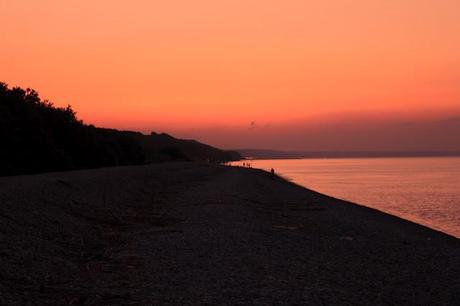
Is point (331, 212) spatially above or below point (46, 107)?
below

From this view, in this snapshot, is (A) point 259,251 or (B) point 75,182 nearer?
(A) point 259,251

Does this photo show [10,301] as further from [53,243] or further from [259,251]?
[259,251]

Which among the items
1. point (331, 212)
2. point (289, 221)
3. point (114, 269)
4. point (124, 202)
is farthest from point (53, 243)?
point (331, 212)

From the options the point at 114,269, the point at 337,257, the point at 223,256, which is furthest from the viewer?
the point at 337,257

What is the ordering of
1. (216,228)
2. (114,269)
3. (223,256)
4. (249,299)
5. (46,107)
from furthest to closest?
(46,107), (216,228), (223,256), (114,269), (249,299)

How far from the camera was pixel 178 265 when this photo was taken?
14734 millimetres

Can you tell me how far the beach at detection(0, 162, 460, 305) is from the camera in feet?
38.7

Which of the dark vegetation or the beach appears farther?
the dark vegetation

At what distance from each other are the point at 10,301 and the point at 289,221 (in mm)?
18437

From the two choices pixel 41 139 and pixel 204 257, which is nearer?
pixel 204 257

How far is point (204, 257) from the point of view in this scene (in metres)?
15.9

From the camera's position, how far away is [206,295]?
1154cm

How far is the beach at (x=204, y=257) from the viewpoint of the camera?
1180cm

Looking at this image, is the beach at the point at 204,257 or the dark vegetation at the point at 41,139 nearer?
the beach at the point at 204,257
